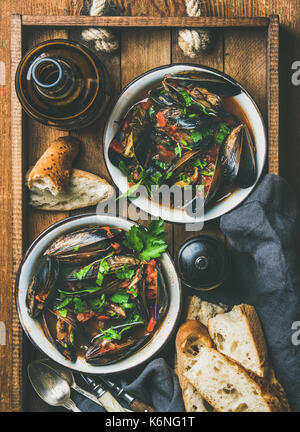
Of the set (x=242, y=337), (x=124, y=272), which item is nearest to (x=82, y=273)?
(x=124, y=272)

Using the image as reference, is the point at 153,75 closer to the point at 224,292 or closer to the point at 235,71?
the point at 235,71

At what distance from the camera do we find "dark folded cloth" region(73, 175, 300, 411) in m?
1.45

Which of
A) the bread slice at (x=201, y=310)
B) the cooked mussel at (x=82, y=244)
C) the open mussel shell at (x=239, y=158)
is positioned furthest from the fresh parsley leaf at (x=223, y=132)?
the bread slice at (x=201, y=310)

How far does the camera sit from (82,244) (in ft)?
4.79

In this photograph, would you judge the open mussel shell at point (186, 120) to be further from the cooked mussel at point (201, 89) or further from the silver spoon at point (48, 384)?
the silver spoon at point (48, 384)

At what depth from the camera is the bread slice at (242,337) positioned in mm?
1427

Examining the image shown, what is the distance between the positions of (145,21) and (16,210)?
2.87 feet

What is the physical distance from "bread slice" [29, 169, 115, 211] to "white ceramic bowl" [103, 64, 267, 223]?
72mm

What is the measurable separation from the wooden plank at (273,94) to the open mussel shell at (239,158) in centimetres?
11

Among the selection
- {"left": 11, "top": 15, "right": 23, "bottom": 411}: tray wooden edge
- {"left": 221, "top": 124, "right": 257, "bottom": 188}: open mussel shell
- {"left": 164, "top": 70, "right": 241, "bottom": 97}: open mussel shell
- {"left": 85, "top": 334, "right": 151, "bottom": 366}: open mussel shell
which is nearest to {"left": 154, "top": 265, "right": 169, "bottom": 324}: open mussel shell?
{"left": 85, "top": 334, "right": 151, "bottom": 366}: open mussel shell

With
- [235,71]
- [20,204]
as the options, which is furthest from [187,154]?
[20,204]

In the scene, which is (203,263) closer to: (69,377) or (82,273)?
(82,273)

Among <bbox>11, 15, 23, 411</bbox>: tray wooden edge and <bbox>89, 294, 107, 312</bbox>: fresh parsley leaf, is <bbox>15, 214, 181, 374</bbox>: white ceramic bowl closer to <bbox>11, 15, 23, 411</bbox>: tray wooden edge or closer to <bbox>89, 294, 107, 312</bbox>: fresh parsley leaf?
<bbox>11, 15, 23, 411</bbox>: tray wooden edge

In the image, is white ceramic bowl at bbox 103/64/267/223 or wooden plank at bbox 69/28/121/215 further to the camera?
wooden plank at bbox 69/28/121/215
